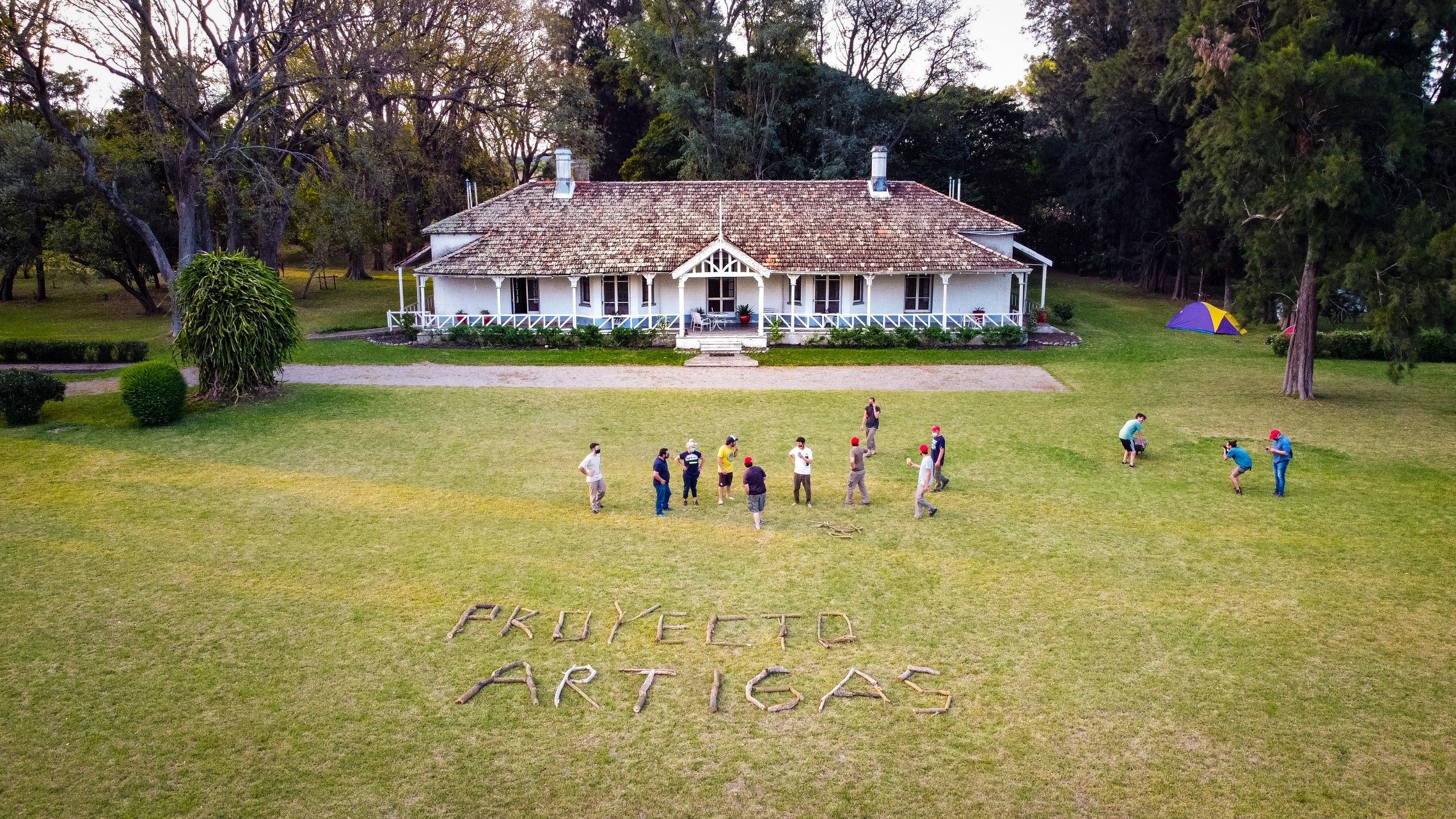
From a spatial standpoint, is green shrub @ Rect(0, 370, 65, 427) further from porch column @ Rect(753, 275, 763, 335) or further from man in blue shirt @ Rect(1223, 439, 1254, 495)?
man in blue shirt @ Rect(1223, 439, 1254, 495)

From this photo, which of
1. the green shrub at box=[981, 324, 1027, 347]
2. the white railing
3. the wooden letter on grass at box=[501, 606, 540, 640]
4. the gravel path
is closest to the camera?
the wooden letter on grass at box=[501, 606, 540, 640]

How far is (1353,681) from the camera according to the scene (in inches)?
410

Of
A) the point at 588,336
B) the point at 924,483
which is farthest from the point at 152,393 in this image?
the point at 924,483

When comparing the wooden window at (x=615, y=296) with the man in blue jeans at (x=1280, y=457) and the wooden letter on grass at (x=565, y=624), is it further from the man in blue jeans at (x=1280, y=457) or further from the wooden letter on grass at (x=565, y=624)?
the wooden letter on grass at (x=565, y=624)

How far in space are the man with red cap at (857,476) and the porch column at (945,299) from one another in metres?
18.5

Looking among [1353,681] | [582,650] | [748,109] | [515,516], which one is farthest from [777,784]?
[748,109]

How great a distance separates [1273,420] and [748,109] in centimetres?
3410

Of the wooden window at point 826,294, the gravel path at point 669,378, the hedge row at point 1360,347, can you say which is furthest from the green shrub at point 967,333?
the hedge row at point 1360,347

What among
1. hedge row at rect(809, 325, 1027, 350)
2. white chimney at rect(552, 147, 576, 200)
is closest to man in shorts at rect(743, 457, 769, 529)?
hedge row at rect(809, 325, 1027, 350)

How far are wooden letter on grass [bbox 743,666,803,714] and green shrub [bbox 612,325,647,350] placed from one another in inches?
934

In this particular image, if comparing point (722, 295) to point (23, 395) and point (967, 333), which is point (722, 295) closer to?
point (967, 333)

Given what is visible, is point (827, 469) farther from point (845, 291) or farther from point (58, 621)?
point (845, 291)

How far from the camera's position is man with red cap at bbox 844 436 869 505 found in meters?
15.9

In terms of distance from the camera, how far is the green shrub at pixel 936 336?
3362 centimetres
